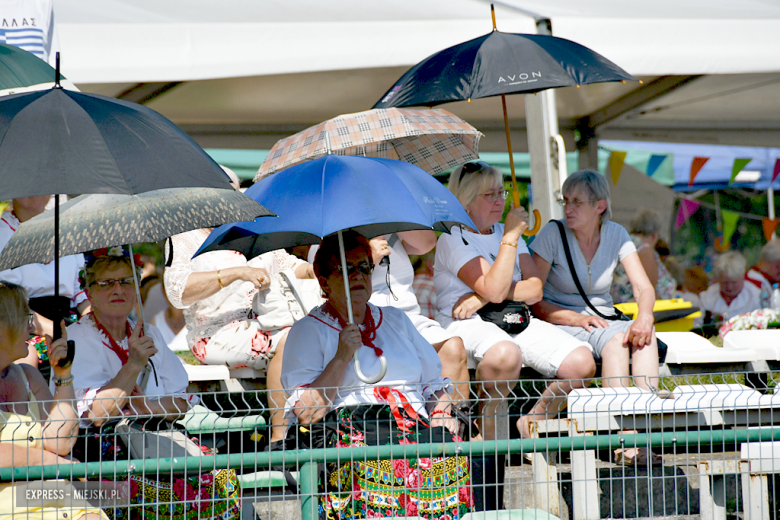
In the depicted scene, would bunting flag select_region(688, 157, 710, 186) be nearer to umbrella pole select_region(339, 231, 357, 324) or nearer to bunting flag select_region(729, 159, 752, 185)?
bunting flag select_region(729, 159, 752, 185)

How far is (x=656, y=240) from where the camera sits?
685cm

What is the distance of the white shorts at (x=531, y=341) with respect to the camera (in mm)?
3578

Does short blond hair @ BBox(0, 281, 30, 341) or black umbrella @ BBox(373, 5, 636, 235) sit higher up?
black umbrella @ BBox(373, 5, 636, 235)

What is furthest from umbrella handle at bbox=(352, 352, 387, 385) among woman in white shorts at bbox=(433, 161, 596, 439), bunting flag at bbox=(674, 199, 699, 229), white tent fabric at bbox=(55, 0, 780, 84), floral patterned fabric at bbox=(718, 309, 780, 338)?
bunting flag at bbox=(674, 199, 699, 229)

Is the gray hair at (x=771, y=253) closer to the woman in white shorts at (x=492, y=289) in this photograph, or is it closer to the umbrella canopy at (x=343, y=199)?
the woman in white shorts at (x=492, y=289)

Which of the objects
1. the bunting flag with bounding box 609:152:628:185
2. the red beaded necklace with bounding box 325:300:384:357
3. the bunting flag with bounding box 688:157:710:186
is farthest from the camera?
the bunting flag with bounding box 688:157:710:186

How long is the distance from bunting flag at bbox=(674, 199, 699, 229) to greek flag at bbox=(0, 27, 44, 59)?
9788mm

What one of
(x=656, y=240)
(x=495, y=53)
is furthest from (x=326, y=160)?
(x=656, y=240)

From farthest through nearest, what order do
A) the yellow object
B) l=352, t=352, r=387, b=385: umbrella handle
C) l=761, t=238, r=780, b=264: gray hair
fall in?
l=761, t=238, r=780, b=264: gray hair, the yellow object, l=352, t=352, r=387, b=385: umbrella handle

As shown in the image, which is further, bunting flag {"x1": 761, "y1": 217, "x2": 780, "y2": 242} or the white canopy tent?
bunting flag {"x1": 761, "y1": 217, "x2": 780, "y2": 242}

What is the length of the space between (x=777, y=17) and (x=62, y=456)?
172 inches

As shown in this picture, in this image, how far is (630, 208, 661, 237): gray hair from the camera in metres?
6.67

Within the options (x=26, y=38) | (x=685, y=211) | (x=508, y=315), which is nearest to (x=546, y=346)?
(x=508, y=315)

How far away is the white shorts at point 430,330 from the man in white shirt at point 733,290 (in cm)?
462
